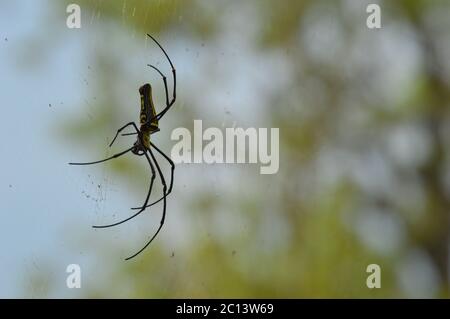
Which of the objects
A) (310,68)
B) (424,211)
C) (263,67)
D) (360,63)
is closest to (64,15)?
(263,67)

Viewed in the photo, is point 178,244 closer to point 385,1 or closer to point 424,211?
point 424,211

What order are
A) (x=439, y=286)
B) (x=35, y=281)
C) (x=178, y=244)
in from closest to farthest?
(x=35, y=281) → (x=178, y=244) → (x=439, y=286)

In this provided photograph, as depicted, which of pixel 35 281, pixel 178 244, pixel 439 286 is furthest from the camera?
pixel 439 286

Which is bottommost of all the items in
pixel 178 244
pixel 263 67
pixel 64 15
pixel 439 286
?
pixel 439 286

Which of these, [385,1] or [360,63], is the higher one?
[385,1]

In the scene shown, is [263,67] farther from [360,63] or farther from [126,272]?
[126,272]

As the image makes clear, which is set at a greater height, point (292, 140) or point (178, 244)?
point (292, 140)

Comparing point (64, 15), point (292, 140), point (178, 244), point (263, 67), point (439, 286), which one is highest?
point (64, 15)

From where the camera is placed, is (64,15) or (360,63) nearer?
(64,15)

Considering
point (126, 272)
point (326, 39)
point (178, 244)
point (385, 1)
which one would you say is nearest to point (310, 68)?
point (326, 39)
